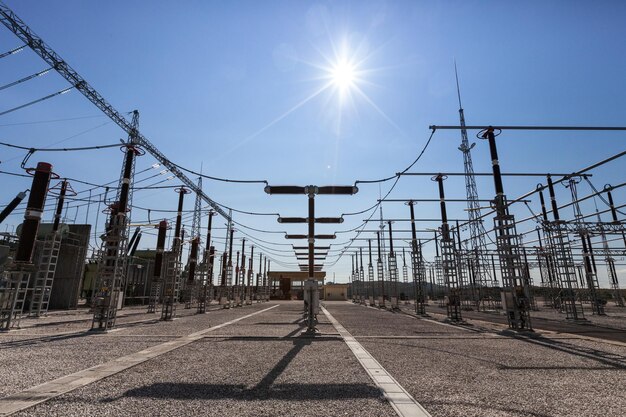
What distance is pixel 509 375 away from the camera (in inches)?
288

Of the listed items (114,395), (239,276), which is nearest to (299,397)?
(114,395)

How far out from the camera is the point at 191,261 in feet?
107

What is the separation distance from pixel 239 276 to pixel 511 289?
3670 cm

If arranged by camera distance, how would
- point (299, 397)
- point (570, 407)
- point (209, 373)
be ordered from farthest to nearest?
point (209, 373) → point (299, 397) → point (570, 407)

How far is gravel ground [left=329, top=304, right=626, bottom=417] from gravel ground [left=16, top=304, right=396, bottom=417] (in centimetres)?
116

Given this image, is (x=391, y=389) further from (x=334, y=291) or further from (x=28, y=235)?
(x=334, y=291)

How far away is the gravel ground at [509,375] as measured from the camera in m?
5.31

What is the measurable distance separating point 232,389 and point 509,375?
5943 mm

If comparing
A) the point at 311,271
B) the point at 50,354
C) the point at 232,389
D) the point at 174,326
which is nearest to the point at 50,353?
the point at 50,354

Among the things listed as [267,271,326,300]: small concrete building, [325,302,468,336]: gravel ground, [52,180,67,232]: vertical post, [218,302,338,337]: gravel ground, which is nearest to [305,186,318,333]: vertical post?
[218,302,338,337]: gravel ground

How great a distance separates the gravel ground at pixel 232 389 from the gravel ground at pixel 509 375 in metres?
1.16

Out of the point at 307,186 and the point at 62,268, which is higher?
the point at 307,186

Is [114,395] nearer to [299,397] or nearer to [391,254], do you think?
[299,397]

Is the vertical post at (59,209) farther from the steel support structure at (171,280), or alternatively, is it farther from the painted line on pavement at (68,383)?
the painted line on pavement at (68,383)
